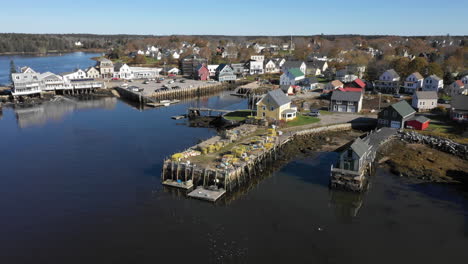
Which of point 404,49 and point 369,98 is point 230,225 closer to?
point 369,98

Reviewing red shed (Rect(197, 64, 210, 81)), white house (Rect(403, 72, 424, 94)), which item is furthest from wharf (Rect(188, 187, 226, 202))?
red shed (Rect(197, 64, 210, 81))

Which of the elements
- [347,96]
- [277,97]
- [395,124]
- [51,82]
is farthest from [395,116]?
[51,82]

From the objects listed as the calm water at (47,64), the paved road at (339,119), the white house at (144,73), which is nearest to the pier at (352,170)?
the paved road at (339,119)

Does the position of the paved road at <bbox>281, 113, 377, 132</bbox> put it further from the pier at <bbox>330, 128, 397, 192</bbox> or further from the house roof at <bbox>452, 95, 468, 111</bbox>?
the pier at <bbox>330, 128, 397, 192</bbox>

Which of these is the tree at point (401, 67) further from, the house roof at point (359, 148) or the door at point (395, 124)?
the house roof at point (359, 148)

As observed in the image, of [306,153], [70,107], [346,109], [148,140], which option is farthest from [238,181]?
[70,107]

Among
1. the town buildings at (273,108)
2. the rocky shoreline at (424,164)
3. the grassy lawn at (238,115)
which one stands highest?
the town buildings at (273,108)

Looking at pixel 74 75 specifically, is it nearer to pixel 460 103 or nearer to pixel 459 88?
pixel 460 103
